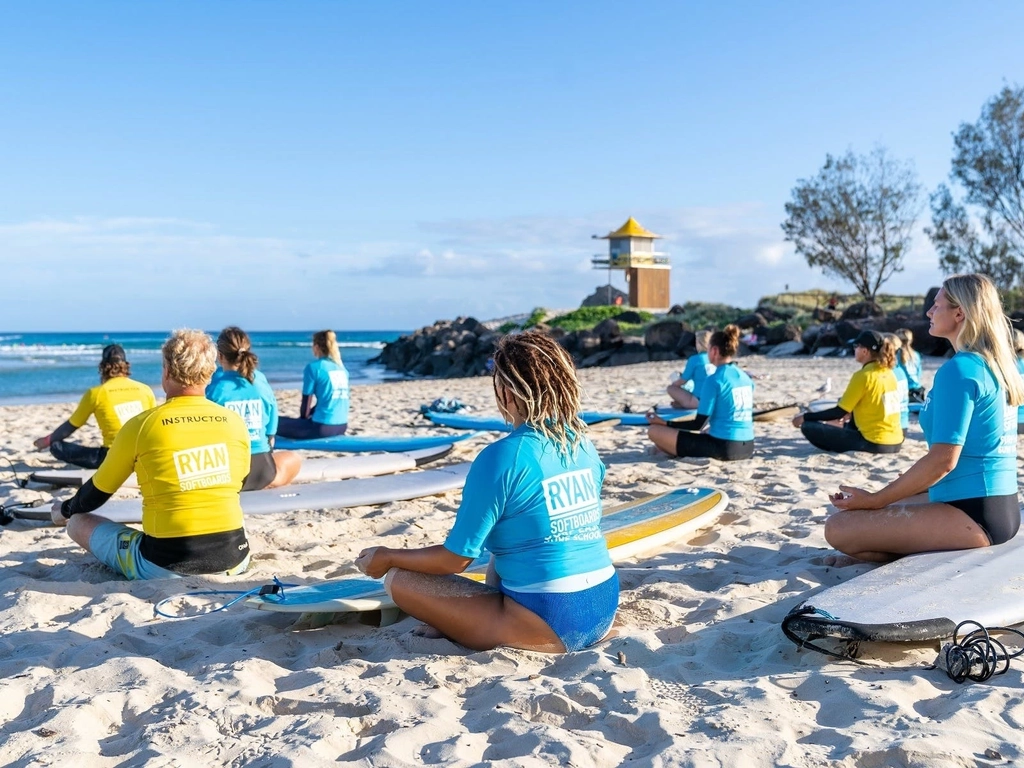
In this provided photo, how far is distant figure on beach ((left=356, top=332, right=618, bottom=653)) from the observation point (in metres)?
2.90

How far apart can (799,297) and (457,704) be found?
38.1 m

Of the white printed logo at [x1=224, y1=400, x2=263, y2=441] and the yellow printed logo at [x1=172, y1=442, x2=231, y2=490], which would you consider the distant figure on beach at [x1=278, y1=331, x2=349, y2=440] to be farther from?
the yellow printed logo at [x1=172, y1=442, x2=231, y2=490]

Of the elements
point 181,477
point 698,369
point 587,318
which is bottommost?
point 181,477

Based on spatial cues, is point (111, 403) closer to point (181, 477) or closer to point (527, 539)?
point (181, 477)

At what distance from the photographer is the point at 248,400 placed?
6.12 m

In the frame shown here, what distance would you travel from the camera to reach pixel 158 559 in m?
4.00

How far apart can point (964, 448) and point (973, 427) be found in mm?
101

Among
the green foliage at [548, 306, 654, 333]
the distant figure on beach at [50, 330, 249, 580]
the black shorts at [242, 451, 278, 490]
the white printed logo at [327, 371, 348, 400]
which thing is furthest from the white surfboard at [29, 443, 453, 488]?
the green foliage at [548, 306, 654, 333]

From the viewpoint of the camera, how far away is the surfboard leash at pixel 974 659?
2.77 metres

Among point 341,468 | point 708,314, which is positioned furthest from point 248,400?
point 708,314

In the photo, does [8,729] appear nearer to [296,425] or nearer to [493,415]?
[296,425]

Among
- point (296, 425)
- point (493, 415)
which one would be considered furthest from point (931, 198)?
point (296, 425)

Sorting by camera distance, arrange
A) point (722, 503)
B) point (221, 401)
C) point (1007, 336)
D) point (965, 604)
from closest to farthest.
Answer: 1. point (965, 604)
2. point (1007, 336)
3. point (722, 503)
4. point (221, 401)

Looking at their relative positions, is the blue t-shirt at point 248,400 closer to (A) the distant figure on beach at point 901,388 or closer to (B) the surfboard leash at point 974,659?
(B) the surfboard leash at point 974,659
